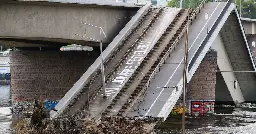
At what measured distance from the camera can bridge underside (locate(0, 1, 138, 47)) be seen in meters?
41.8

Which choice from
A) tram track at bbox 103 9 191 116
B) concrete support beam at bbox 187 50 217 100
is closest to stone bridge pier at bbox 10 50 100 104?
tram track at bbox 103 9 191 116

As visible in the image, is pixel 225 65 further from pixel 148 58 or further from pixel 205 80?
pixel 148 58

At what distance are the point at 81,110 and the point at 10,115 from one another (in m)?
14.7

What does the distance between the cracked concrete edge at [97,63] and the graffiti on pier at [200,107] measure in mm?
8770

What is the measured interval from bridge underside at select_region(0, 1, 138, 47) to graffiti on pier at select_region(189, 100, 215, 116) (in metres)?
9.57

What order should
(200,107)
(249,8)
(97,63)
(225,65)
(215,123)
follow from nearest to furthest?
(97,63)
(215,123)
(200,107)
(225,65)
(249,8)

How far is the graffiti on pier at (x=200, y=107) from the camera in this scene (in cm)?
5044

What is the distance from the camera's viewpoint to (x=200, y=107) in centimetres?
5084

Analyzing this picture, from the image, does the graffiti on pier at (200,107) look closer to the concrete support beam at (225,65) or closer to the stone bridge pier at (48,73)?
the concrete support beam at (225,65)

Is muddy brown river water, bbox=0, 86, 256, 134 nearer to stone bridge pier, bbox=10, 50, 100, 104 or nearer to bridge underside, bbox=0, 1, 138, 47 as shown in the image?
stone bridge pier, bbox=10, 50, 100, 104

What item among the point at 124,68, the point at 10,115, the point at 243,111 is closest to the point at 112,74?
the point at 124,68

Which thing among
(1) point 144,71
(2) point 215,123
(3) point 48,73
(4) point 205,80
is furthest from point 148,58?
(3) point 48,73

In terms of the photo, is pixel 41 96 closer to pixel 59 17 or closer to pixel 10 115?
pixel 10 115

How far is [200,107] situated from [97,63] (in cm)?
1169
